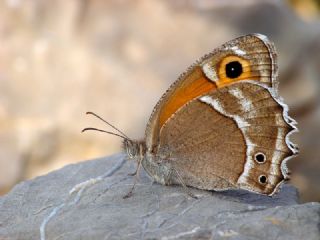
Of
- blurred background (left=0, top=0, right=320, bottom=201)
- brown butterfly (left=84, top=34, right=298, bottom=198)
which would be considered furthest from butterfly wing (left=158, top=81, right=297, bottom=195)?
blurred background (left=0, top=0, right=320, bottom=201)

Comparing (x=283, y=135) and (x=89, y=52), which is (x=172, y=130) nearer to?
(x=283, y=135)

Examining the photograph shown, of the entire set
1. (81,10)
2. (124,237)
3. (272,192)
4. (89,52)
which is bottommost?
(124,237)

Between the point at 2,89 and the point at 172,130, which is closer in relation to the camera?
the point at 172,130

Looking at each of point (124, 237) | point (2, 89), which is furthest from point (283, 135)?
point (2, 89)

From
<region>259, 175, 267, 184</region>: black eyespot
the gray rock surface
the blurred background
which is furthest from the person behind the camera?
the blurred background

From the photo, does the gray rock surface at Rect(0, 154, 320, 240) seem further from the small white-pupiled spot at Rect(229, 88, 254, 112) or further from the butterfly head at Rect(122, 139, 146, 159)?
the small white-pupiled spot at Rect(229, 88, 254, 112)

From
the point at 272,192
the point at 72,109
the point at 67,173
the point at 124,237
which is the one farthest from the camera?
the point at 72,109

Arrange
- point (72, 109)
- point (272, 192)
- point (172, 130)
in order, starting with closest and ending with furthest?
point (272, 192) < point (172, 130) < point (72, 109)
